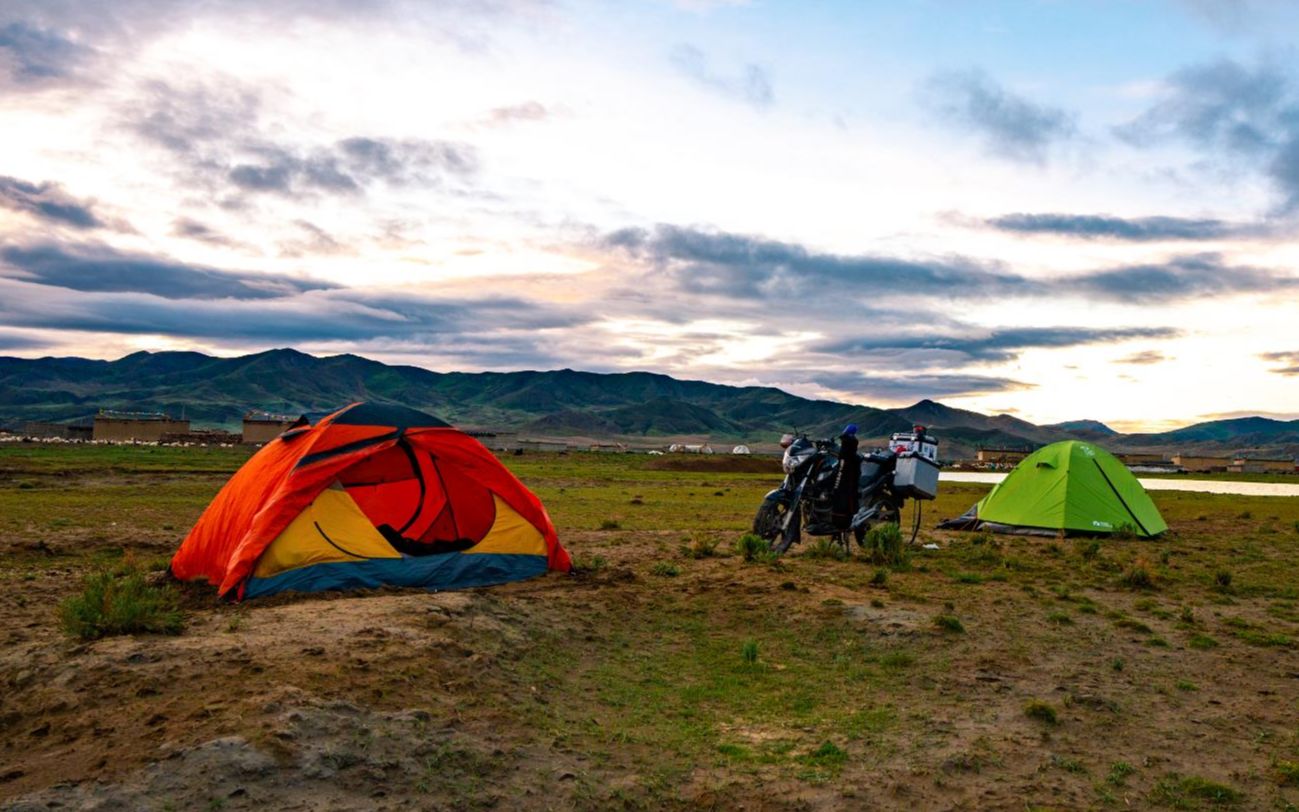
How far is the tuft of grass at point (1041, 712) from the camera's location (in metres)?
7.66

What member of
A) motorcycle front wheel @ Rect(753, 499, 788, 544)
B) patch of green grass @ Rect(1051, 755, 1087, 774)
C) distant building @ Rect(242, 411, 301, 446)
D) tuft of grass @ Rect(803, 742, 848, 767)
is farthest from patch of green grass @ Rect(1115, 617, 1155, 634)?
distant building @ Rect(242, 411, 301, 446)

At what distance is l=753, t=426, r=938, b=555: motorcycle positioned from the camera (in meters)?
A: 16.0

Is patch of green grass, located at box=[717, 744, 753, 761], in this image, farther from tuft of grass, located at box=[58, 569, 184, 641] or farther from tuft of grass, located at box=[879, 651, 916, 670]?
tuft of grass, located at box=[58, 569, 184, 641]

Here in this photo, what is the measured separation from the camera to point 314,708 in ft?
21.3

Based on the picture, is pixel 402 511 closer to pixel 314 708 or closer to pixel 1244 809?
pixel 314 708

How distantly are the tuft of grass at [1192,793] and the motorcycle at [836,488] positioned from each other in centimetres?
930

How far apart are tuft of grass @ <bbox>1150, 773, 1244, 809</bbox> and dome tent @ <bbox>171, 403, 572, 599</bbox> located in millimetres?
8822

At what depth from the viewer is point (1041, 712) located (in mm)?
7738

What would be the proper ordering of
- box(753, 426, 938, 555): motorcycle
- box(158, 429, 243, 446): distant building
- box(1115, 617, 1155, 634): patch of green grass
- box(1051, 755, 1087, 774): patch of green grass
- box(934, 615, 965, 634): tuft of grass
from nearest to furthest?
1. box(1051, 755, 1087, 774): patch of green grass
2. box(934, 615, 965, 634): tuft of grass
3. box(1115, 617, 1155, 634): patch of green grass
4. box(753, 426, 938, 555): motorcycle
5. box(158, 429, 243, 446): distant building

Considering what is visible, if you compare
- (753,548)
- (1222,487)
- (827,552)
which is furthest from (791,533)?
(1222,487)

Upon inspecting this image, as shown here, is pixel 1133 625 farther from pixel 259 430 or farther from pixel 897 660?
pixel 259 430

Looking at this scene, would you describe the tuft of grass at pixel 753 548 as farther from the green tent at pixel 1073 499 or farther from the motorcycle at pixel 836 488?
the green tent at pixel 1073 499

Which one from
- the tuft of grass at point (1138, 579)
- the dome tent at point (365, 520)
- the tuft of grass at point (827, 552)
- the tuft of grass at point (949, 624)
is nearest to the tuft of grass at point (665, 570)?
the dome tent at point (365, 520)

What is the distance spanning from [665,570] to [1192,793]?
29.0 feet
